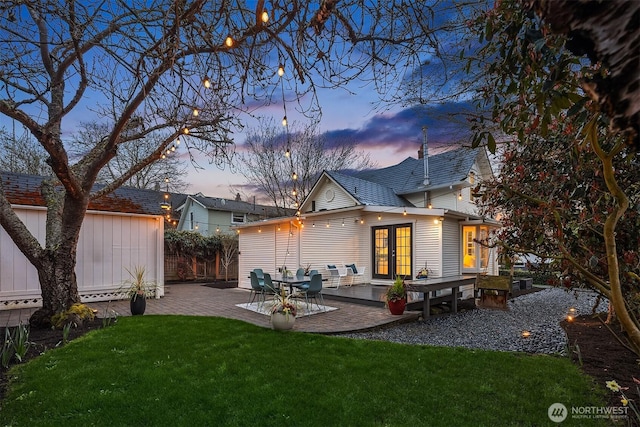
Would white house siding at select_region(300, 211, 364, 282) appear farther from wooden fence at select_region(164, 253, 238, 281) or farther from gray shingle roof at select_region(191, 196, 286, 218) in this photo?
gray shingle roof at select_region(191, 196, 286, 218)

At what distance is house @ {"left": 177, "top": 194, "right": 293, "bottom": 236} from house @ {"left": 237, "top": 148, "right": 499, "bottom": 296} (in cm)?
870

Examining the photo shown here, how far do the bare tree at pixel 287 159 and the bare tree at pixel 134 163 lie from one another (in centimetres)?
373

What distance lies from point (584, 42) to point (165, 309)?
33.5 feet

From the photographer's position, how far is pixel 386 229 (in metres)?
13.1

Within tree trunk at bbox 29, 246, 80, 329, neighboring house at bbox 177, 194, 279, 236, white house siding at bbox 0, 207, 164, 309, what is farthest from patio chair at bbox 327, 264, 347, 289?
neighboring house at bbox 177, 194, 279, 236

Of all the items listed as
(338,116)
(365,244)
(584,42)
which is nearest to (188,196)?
(365,244)

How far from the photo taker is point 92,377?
4.08 m

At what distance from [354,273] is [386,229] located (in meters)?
A: 2.06

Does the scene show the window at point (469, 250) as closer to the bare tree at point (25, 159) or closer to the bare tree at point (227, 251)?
the bare tree at point (227, 251)

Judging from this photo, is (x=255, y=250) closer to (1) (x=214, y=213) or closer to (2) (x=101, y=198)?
(2) (x=101, y=198)

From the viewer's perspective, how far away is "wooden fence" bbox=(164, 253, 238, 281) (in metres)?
17.2

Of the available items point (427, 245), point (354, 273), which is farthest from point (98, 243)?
point (427, 245)

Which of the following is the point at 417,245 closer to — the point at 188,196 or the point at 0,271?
the point at 0,271

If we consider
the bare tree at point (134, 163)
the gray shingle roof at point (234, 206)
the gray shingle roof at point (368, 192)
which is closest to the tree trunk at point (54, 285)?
the gray shingle roof at point (368, 192)
